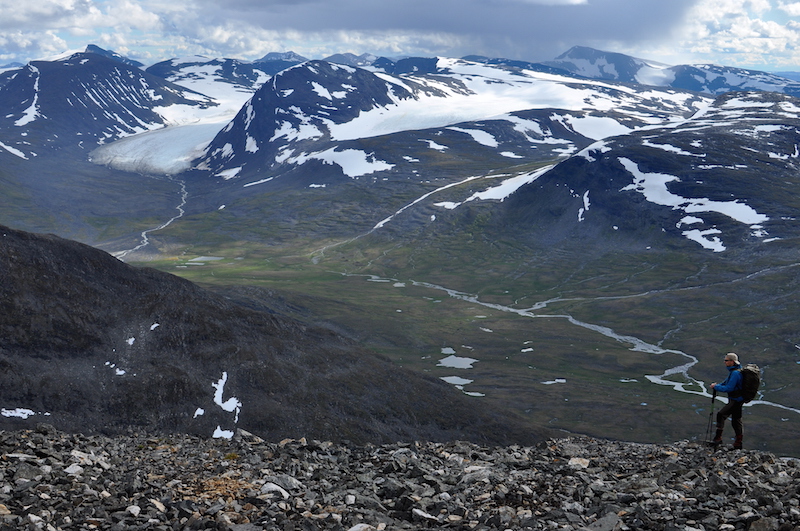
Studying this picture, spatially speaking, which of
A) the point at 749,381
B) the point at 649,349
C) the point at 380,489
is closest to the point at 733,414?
the point at 749,381

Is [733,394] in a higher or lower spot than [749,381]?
lower

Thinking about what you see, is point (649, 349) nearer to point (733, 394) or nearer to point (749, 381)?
point (733, 394)

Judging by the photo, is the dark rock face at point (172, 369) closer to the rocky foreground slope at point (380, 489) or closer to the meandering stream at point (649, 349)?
the rocky foreground slope at point (380, 489)

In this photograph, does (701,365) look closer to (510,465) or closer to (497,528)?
(510,465)

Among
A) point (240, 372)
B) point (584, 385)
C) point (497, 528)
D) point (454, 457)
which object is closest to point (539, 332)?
point (584, 385)

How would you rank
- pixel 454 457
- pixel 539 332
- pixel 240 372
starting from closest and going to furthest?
pixel 454 457, pixel 240 372, pixel 539 332

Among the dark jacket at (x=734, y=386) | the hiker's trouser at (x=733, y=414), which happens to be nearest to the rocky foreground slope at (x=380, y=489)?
the hiker's trouser at (x=733, y=414)
